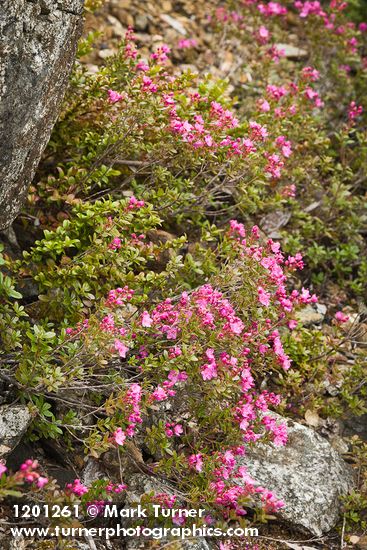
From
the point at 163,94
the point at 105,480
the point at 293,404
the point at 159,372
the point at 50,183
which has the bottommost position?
the point at 293,404

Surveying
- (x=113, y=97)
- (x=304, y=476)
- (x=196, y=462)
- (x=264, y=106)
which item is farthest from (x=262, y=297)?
(x=264, y=106)

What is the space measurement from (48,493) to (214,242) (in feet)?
9.24

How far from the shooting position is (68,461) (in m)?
3.94

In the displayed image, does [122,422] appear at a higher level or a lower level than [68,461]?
higher

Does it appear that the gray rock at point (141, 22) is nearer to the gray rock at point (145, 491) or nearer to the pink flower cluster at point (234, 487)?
the pink flower cluster at point (234, 487)

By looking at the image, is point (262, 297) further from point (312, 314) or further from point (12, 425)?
point (12, 425)

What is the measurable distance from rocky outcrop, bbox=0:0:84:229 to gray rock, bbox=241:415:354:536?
2328mm

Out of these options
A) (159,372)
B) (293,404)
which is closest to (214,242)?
(293,404)

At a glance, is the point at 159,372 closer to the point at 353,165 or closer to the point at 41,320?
the point at 41,320

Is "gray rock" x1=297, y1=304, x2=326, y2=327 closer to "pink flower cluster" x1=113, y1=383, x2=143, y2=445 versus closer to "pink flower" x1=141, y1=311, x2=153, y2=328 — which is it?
"pink flower" x1=141, y1=311, x2=153, y2=328

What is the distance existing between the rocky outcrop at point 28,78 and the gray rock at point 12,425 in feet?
3.79

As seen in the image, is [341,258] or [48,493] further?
[341,258]

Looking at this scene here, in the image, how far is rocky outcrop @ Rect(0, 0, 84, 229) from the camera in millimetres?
3514

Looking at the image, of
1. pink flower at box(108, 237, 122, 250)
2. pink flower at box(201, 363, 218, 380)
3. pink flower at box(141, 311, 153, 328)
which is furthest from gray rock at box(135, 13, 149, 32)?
pink flower at box(201, 363, 218, 380)
